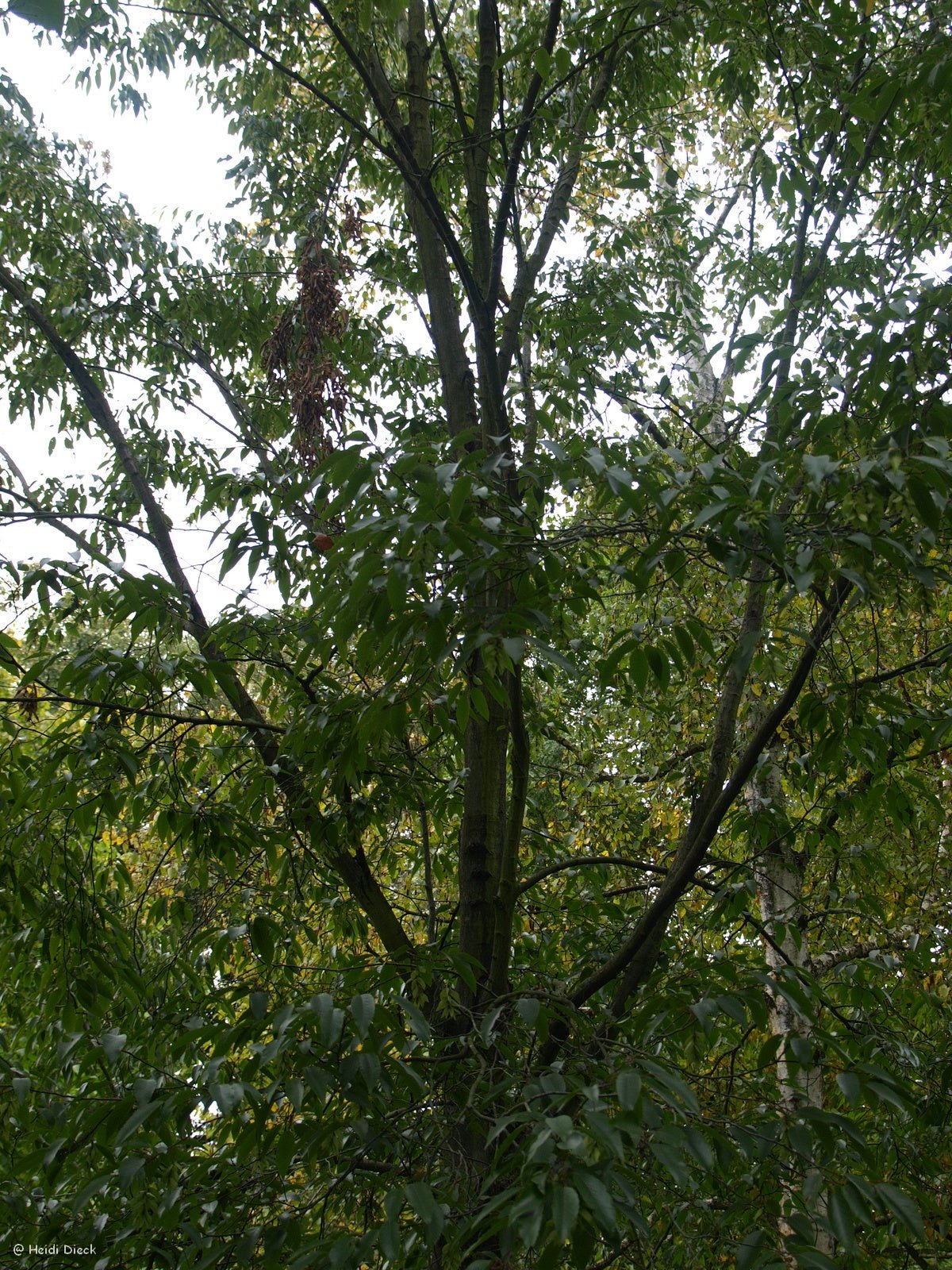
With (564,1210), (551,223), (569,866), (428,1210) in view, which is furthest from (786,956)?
(551,223)

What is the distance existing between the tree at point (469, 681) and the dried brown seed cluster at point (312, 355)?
0.05 ft

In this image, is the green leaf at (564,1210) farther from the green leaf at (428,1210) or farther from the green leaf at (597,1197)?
the green leaf at (428,1210)

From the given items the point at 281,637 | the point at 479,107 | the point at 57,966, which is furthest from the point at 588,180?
the point at 57,966

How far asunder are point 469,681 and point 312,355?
1.60 meters

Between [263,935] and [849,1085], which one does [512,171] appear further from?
[849,1085]

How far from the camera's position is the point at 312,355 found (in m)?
2.84

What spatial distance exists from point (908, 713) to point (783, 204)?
2.74 meters

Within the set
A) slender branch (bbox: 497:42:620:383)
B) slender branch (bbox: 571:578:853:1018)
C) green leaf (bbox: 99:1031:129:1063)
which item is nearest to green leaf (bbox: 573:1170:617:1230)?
green leaf (bbox: 99:1031:129:1063)

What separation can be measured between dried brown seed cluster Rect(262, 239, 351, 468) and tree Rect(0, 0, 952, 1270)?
0.02 metres

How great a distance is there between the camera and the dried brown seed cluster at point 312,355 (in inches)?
106

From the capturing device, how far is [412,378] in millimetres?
3602

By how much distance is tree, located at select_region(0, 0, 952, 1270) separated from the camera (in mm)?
1401

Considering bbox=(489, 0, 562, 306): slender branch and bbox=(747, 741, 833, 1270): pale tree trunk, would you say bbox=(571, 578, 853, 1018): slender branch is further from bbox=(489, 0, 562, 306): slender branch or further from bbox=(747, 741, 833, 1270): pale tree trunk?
bbox=(489, 0, 562, 306): slender branch

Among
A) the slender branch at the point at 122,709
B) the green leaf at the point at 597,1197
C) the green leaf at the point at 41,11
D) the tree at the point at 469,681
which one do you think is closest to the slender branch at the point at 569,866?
the tree at the point at 469,681
